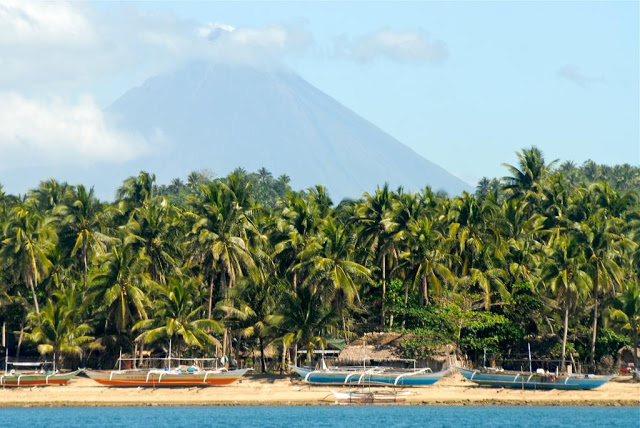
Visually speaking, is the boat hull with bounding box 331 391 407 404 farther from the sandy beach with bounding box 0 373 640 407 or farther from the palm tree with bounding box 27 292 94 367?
the palm tree with bounding box 27 292 94 367

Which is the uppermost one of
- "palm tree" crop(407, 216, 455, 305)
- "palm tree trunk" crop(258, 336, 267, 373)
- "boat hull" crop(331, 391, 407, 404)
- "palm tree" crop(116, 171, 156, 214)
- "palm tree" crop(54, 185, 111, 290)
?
"palm tree" crop(116, 171, 156, 214)

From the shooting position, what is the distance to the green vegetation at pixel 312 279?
232 feet

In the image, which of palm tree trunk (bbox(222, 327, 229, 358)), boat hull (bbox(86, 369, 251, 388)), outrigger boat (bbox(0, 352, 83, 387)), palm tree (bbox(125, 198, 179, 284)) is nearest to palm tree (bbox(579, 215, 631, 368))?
boat hull (bbox(86, 369, 251, 388))

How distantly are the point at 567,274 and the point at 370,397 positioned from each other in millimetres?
15401

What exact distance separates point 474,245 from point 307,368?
53.4 ft

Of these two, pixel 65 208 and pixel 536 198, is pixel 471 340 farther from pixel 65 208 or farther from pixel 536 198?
pixel 65 208

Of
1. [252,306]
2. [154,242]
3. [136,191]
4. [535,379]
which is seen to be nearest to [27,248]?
[154,242]

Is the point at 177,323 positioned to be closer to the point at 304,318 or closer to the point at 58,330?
the point at 58,330

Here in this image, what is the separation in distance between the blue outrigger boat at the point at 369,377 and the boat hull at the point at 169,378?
4.69 metres

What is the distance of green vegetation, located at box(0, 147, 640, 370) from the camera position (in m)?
70.6

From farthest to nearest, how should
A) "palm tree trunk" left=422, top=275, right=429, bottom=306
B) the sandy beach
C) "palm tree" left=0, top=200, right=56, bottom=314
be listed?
1. "palm tree" left=0, top=200, right=56, bottom=314
2. "palm tree trunk" left=422, top=275, right=429, bottom=306
3. the sandy beach

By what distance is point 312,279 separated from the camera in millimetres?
71125

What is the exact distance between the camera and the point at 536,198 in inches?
3509

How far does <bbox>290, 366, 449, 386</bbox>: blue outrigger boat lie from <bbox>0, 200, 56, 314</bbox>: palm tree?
20196 mm
